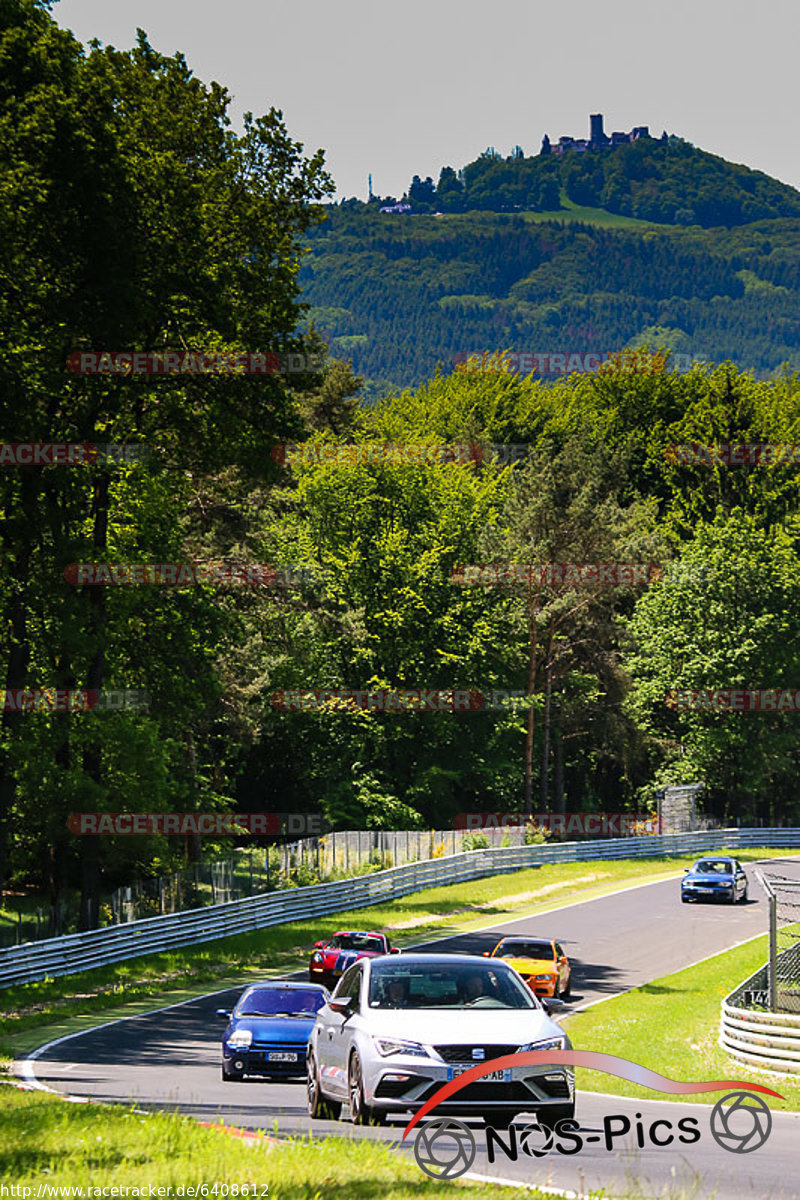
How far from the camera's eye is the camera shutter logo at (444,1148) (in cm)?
1011

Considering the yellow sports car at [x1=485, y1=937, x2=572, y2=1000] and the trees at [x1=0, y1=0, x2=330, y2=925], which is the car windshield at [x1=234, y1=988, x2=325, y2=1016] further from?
the trees at [x1=0, y1=0, x2=330, y2=925]

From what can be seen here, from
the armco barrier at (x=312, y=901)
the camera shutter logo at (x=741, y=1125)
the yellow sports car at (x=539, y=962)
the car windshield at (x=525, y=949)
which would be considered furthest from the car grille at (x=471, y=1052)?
the armco barrier at (x=312, y=901)

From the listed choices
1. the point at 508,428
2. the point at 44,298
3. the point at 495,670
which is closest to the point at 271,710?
the point at 495,670

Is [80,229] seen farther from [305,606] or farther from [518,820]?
[518,820]

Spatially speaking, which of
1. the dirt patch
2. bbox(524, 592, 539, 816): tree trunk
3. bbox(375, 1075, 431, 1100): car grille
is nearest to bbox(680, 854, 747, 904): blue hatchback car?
the dirt patch

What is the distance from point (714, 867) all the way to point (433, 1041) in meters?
39.6

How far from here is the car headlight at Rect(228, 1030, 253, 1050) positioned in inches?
725

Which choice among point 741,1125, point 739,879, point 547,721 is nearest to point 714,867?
point 739,879

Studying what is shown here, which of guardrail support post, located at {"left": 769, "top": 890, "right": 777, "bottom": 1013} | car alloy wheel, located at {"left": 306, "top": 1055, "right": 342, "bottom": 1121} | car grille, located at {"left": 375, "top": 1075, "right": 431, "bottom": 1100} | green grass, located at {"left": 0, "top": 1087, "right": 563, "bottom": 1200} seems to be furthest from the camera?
guardrail support post, located at {"left": 769, "top": 890, "right": 777, "bottom": 1013}

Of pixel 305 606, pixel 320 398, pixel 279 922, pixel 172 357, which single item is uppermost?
pixel 320 398

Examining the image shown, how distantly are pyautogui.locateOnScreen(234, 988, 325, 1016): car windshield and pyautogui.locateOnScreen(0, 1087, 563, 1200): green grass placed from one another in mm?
6992

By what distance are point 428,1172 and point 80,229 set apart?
2627 centimetres

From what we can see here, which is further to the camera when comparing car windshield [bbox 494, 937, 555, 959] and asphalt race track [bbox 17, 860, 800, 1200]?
car windshield [bbox 494, 937, 555, 959]

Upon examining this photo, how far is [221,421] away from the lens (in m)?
35.9
